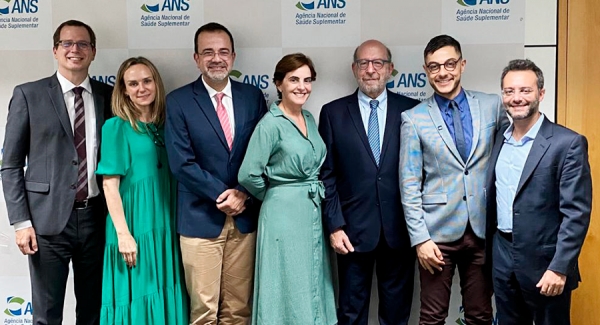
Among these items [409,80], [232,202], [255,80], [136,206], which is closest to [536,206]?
[409,80]

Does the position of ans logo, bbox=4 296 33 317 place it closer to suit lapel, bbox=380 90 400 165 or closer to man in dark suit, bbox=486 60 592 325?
suit lapel, bbox=380 90 400 165

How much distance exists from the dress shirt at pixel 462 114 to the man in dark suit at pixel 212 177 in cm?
95

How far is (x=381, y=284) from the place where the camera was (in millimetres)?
3078

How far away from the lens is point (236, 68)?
3420 mm

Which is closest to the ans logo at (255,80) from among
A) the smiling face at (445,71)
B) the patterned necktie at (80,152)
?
the patterned necktie at (80,152)

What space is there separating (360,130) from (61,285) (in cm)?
171

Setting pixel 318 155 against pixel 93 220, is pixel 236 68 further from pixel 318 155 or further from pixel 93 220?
pixel 93 220

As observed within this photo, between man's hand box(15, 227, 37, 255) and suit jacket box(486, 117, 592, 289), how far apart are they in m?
2.26

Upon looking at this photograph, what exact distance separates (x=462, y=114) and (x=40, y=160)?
2.07m

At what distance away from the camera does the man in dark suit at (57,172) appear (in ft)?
9.46

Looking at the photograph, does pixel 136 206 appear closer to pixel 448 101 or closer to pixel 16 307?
pixel 16 307

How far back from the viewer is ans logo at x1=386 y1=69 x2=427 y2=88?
334cm

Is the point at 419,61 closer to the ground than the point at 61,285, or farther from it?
farther from it

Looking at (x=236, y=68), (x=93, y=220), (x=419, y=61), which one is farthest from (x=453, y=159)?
(x=93, y=220)
